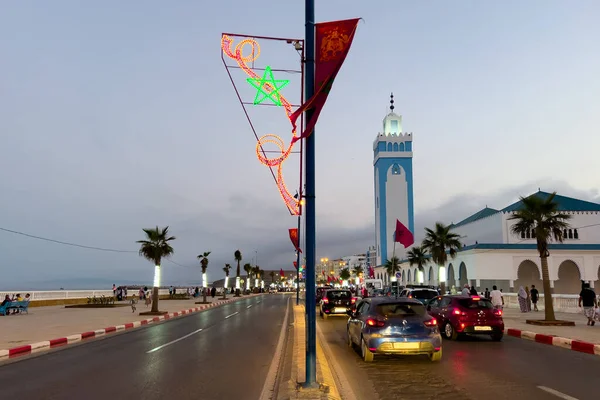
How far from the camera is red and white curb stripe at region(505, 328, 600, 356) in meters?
13.7

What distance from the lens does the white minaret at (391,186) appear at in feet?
328

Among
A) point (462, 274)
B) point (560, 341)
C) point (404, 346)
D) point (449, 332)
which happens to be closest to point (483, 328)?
point (449, 332)

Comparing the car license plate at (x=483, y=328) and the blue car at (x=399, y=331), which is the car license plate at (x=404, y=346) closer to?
the blue car at (x=399, y=331)

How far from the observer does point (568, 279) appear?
50.6 meters

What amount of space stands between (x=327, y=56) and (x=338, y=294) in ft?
71.3

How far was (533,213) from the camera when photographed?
71.3 feet

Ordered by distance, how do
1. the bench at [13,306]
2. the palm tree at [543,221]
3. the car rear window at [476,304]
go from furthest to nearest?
1. the bench at [13,306]
2. the palm tree at [543,221]
3. the car rear window at [476,304]

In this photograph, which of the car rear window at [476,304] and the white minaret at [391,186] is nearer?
the car rear window at [476,304]

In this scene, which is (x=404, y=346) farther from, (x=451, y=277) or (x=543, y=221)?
(x=451, y=277)

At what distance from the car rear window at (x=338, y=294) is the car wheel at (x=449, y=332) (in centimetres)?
1099

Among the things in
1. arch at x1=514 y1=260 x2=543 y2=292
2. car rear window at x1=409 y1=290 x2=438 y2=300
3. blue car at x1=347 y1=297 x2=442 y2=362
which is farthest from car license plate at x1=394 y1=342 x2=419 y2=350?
arch at x1=514 y1=260 x2=543 y2=292

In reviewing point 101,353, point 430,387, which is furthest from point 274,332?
point 430,387

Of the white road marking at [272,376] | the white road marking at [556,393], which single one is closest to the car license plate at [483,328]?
the white road marking at [272,376]

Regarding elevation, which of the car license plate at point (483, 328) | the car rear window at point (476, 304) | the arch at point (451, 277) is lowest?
the car license plate at point (483, 328)
